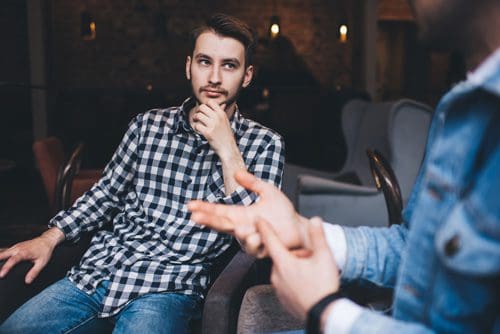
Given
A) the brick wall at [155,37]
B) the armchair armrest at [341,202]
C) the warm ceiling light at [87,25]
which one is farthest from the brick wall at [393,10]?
the armchair armrest at [341,202]

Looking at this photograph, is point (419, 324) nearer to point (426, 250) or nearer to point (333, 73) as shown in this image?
point (426, 250)

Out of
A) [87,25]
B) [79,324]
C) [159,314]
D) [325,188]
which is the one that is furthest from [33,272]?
[87,25]

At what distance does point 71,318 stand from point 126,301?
15 cm

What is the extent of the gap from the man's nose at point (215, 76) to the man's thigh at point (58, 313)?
717 mm

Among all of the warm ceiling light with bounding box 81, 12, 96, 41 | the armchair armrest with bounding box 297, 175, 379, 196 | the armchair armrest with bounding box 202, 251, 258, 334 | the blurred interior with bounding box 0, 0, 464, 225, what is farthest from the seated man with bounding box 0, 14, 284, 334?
the warm ceiling light with bounding box 81, 12, 96, 41

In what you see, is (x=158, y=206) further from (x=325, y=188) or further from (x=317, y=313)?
(x=325, y=188)

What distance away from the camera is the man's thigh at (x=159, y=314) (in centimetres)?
135

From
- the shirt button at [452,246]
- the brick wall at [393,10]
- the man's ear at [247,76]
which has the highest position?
the brick wall at [393,10]

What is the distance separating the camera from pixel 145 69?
8031 mm

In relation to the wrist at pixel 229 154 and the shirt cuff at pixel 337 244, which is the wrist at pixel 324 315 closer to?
the shirt cuff at pixel 337 244

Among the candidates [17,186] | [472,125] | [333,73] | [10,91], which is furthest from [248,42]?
[333,73]

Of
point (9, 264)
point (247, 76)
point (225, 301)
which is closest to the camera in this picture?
point (225, 301)

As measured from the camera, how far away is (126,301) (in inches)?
58.6

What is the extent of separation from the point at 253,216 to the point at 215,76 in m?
0.83
